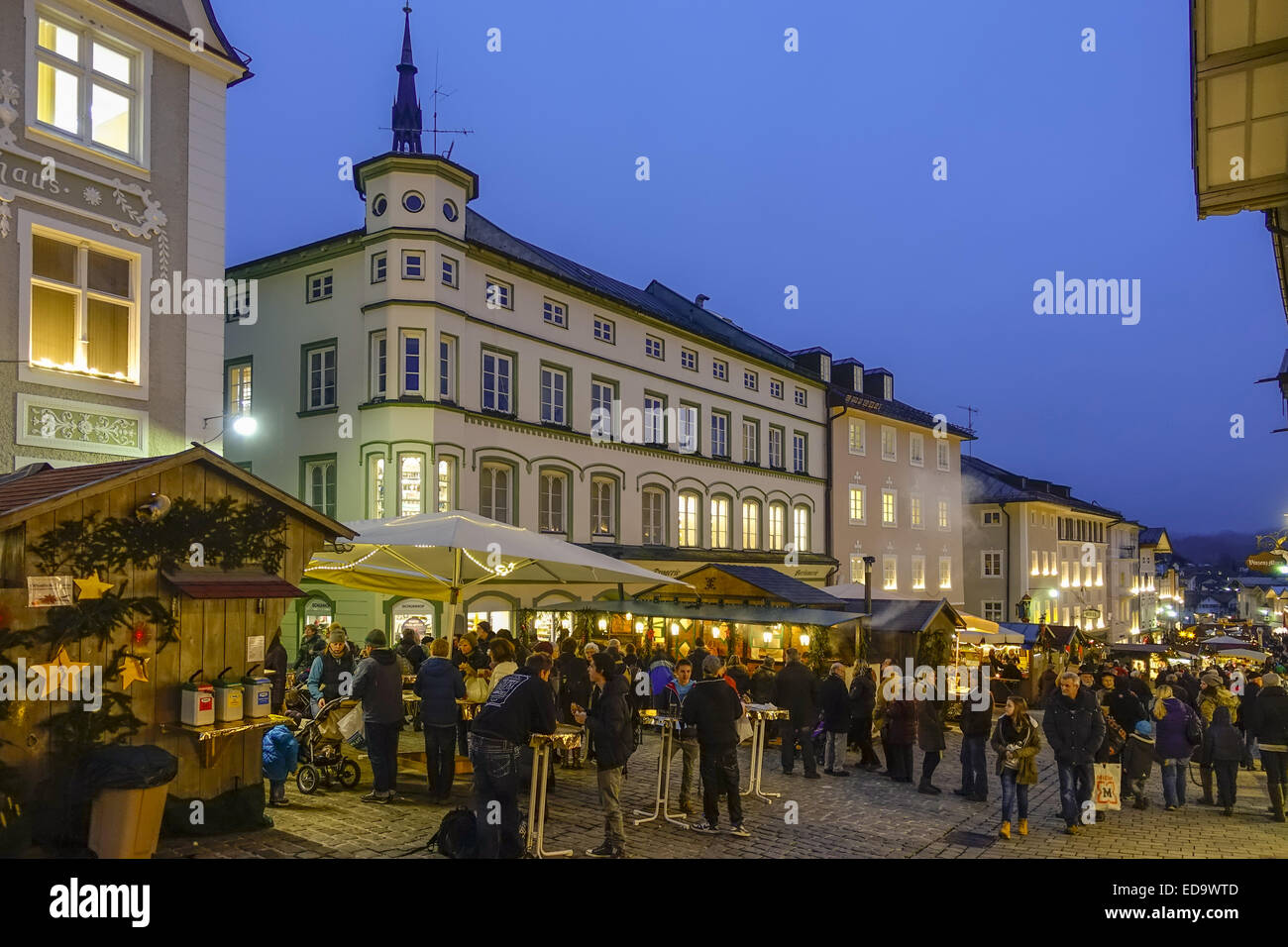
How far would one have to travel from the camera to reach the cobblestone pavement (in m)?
8.42

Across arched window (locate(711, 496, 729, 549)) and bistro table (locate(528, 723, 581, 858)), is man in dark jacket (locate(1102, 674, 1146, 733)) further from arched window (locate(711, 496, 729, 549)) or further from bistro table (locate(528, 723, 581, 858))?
arched window (locate(711, 496, 729, 549))

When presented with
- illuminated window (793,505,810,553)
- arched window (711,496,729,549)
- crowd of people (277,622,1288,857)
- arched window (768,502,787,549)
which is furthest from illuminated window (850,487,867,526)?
crowd of people (277,622,1288,857)

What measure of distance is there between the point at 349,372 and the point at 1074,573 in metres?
49.7

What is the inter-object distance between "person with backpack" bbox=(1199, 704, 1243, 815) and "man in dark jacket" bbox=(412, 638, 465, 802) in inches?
398

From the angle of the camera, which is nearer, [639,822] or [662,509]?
[639,822]

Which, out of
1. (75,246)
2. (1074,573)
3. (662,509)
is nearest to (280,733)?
(75,246)

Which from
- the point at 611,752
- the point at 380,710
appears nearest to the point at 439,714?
the point at 380,710

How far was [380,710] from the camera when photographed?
991 cm

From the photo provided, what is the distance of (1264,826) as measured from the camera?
11.1 meters

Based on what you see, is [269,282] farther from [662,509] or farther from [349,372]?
[662,509]

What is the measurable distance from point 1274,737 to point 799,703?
6318mm

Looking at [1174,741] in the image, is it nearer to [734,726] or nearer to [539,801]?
[734,726]

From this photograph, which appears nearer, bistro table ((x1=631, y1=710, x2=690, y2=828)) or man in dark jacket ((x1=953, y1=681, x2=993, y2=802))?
bistro table ((x1=631, y1=710, x2=690, y2=828))

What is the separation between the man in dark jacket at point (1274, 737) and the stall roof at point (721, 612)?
7.00 meters
